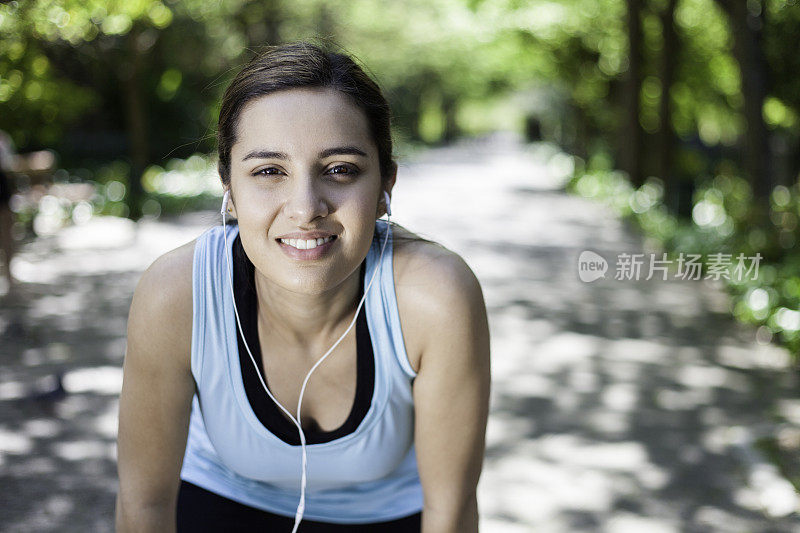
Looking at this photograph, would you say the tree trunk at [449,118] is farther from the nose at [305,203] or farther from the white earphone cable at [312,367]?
the nose at [305,203]

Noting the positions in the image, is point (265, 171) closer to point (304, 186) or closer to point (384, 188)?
point (304, 186)

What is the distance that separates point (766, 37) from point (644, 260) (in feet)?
11.9

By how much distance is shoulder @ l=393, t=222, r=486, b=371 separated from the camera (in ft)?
6.49

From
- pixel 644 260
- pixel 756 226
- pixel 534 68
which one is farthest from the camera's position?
pixel 534 68

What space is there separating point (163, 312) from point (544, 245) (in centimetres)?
1135

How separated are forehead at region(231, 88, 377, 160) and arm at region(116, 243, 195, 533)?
0.38 m

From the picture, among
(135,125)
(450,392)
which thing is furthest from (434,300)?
(135,125)

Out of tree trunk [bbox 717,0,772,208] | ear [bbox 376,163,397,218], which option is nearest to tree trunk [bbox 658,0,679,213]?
tree trunk [bbox 717,0,772,208]

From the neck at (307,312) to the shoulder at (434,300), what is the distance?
15 centimetres

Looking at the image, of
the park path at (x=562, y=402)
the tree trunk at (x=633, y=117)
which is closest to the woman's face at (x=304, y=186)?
the park path at (x=562, y=402)

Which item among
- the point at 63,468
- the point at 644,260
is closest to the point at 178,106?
the point at 644,260

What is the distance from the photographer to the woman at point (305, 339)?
6.17 feet

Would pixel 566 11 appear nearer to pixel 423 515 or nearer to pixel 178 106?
pixel 178 106

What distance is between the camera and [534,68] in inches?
1126
